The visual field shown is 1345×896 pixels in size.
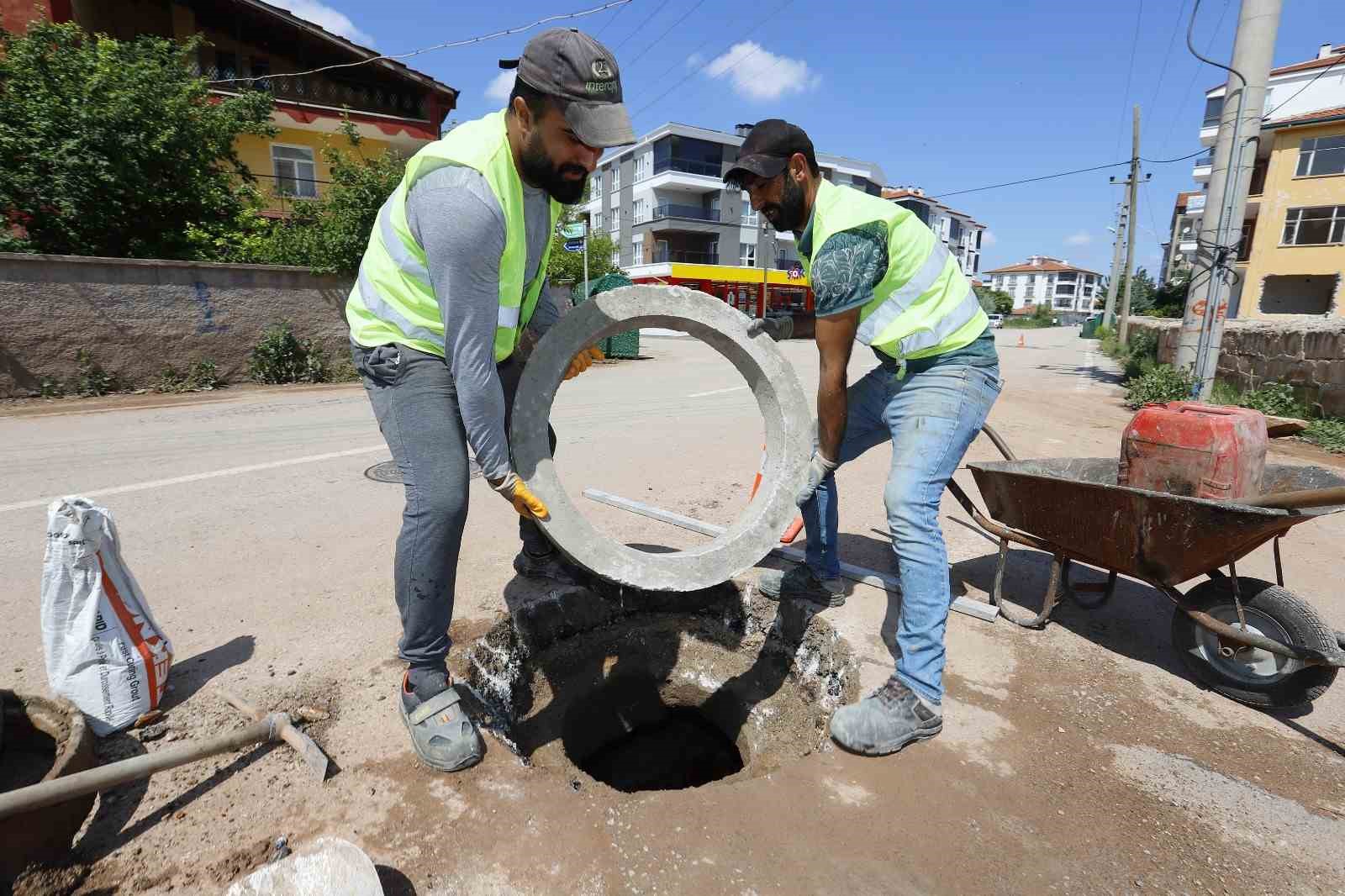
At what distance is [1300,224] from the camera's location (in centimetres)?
2748

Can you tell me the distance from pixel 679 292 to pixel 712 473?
3193mm

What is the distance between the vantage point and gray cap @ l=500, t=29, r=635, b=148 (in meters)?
2.01

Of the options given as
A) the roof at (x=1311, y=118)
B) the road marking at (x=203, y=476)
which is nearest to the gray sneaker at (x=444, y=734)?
the road marking at (x=203, y=476)

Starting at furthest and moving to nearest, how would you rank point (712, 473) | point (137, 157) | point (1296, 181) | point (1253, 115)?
point (1296, 181), point (137, 157), point (1253, 115), point (712, 473)

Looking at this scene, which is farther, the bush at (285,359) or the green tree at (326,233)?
the green tree at (326,233)

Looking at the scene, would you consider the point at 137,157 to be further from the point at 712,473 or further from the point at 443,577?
the point at 443,577

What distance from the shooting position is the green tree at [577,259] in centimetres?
1972

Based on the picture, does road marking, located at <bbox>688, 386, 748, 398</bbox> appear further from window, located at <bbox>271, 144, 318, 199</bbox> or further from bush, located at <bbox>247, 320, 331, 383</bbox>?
window, located at <bbox>271, 144, 318, 199</bbox>

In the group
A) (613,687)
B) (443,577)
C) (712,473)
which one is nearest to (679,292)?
(443,577)

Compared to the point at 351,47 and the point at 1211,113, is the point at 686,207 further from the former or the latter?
the point at 1211,113

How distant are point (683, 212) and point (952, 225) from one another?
37955 millimetres

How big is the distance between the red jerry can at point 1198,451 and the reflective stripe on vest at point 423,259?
264 cm

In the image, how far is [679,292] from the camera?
3.00 metres

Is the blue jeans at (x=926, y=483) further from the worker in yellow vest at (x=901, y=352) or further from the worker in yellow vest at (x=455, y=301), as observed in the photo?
the worker in yellow vest at (x=455, y=301)
